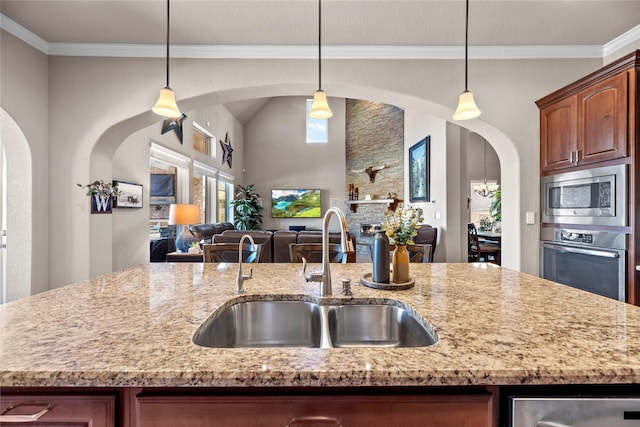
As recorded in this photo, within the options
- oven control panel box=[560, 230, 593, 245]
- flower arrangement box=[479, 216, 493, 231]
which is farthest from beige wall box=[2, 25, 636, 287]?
flower arrangement box=[479, 216, 493, 231]

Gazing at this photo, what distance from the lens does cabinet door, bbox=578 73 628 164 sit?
77.8 inches

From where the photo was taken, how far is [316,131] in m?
9.04

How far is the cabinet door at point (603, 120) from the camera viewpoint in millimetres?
1977

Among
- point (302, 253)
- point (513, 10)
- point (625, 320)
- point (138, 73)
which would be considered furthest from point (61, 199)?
point (513, 10)

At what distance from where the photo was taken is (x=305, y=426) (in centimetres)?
70

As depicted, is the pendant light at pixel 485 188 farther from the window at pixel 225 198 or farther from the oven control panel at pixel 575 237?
the window at pixel 225 198

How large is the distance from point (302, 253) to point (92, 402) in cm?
181

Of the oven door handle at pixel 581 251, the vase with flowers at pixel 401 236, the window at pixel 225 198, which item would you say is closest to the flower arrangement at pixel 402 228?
the vase with flowers at pixel 401 236

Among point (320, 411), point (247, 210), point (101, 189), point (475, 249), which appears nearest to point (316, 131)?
point (247, 210)

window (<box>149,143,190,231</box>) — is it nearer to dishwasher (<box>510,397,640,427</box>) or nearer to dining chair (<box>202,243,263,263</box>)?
dining chair (<box>202,243,263,263</box>)

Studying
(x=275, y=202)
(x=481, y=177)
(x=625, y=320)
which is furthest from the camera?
(x=275, y=202)

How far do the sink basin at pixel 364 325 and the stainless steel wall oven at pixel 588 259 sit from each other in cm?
186

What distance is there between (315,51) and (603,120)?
2.26m

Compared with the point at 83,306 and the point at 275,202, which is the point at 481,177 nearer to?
the point at 275,202
